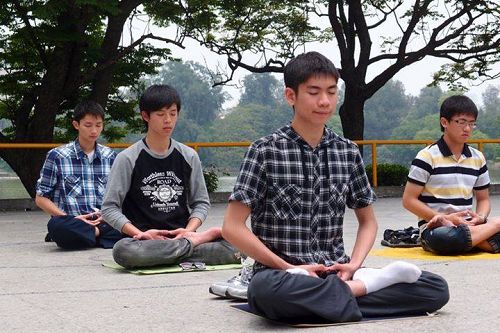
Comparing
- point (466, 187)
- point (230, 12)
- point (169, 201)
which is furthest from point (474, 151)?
point (230, 12)

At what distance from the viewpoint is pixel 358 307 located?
3.97 metres

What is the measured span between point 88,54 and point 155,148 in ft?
31.2

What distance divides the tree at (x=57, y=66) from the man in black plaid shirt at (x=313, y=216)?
1035 centimetres

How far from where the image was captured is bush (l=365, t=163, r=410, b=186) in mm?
17672

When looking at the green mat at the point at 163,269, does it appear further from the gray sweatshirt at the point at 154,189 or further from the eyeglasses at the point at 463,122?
the eyeglasses at the point at 463,122

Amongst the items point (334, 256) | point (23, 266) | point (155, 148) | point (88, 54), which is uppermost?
point (88, 54)

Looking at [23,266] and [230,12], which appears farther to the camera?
[230,12]

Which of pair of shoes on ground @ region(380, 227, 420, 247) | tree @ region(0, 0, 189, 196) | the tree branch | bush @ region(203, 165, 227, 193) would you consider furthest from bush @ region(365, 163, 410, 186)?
pair of shoes on ground @ region(380, 227, 420, 247)

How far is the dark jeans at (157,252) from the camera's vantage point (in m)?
5.86

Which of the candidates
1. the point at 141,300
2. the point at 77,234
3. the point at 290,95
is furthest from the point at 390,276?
the point at 77,234

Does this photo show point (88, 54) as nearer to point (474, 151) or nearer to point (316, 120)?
point (474, 151)

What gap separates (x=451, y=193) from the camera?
21.8 feet

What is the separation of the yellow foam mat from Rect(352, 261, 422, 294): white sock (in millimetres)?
2455

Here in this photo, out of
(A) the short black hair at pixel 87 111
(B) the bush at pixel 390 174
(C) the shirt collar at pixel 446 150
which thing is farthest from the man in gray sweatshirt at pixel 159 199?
(B) the bush at pixel 390 174
